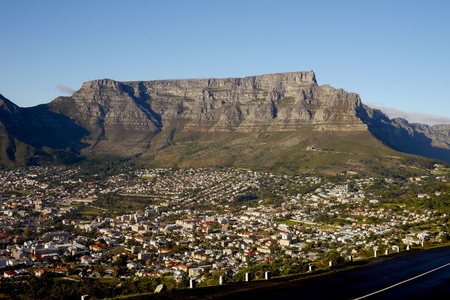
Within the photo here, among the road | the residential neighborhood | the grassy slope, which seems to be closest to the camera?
the road

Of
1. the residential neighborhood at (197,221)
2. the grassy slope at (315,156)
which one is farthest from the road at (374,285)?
the grassy slope at (315,156)

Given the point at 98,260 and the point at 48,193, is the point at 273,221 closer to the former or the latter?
the point at 98,260

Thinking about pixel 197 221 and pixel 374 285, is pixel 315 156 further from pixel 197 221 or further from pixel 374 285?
pixel 374 285

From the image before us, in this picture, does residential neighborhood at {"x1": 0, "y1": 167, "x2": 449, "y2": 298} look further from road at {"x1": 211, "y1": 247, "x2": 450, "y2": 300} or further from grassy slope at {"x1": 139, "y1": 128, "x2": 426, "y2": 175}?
grassy slope at {"x1": 139, "y1": 128, "x2": 426, "y2": 175}

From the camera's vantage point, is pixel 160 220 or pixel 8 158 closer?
pixel 160 220

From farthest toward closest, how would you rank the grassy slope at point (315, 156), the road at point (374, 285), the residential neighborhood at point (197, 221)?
1. the grassy slope at point (315, 156)
2. the residential neighborhood at point (197, 221)
3. the road at point (374, 285)

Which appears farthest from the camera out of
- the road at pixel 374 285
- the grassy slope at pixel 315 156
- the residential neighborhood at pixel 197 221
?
the grassy slope at pixel 315 156

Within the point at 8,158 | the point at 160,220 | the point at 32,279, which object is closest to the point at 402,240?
the point at 32,279

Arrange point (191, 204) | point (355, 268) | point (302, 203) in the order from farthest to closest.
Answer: point (191, 204)
point (302, 203)
point (355, 268)

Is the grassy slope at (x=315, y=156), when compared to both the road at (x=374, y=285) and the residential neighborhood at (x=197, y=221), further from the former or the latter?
the road at (x=374, y=285)

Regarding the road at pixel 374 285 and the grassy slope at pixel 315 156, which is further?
the grassy slope at pixel 315 156

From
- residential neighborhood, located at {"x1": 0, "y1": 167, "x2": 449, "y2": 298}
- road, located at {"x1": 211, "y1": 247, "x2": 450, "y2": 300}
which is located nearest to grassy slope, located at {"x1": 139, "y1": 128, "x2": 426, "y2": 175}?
residential neighborhood, located at {"x1": 0, "y1": 167, "x2": 449, "y2": 298}
